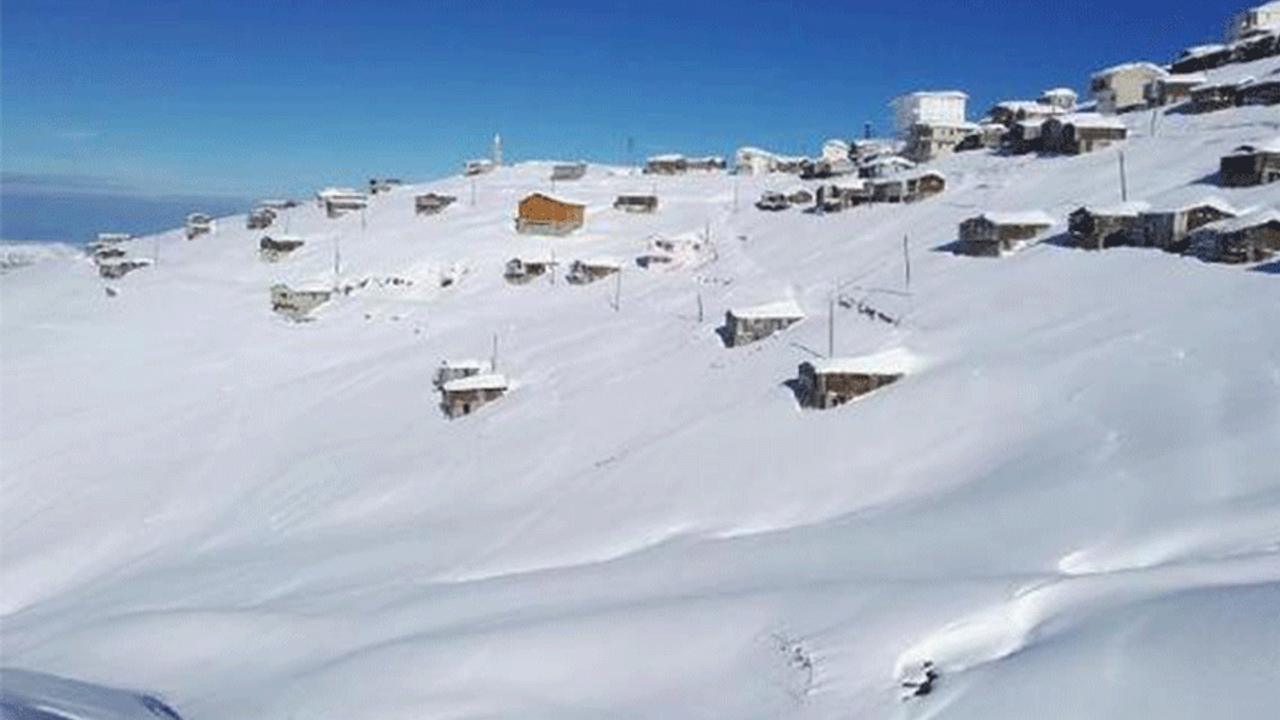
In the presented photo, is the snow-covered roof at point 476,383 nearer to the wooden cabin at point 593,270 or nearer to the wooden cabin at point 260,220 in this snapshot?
the wooden cabin at point 593,270

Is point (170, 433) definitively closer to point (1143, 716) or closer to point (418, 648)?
point (418, 648)

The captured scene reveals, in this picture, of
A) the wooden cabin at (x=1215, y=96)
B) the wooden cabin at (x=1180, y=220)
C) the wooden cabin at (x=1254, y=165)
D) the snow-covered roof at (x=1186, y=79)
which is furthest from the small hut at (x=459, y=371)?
the snow-covered roof at (x=1186, y=79)

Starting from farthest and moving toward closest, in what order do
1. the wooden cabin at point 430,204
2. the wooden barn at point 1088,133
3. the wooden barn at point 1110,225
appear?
the wooden cabin at point 430,204 → the wooden barn at point 1088,133 → the wooden barn at point 1110,225

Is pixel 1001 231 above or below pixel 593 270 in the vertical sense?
above

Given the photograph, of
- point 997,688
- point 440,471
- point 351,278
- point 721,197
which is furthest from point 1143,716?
point 721,197

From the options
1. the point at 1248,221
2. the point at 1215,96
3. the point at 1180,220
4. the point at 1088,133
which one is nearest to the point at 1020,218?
the point at 1180,220

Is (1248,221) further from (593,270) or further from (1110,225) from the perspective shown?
(593,270)
